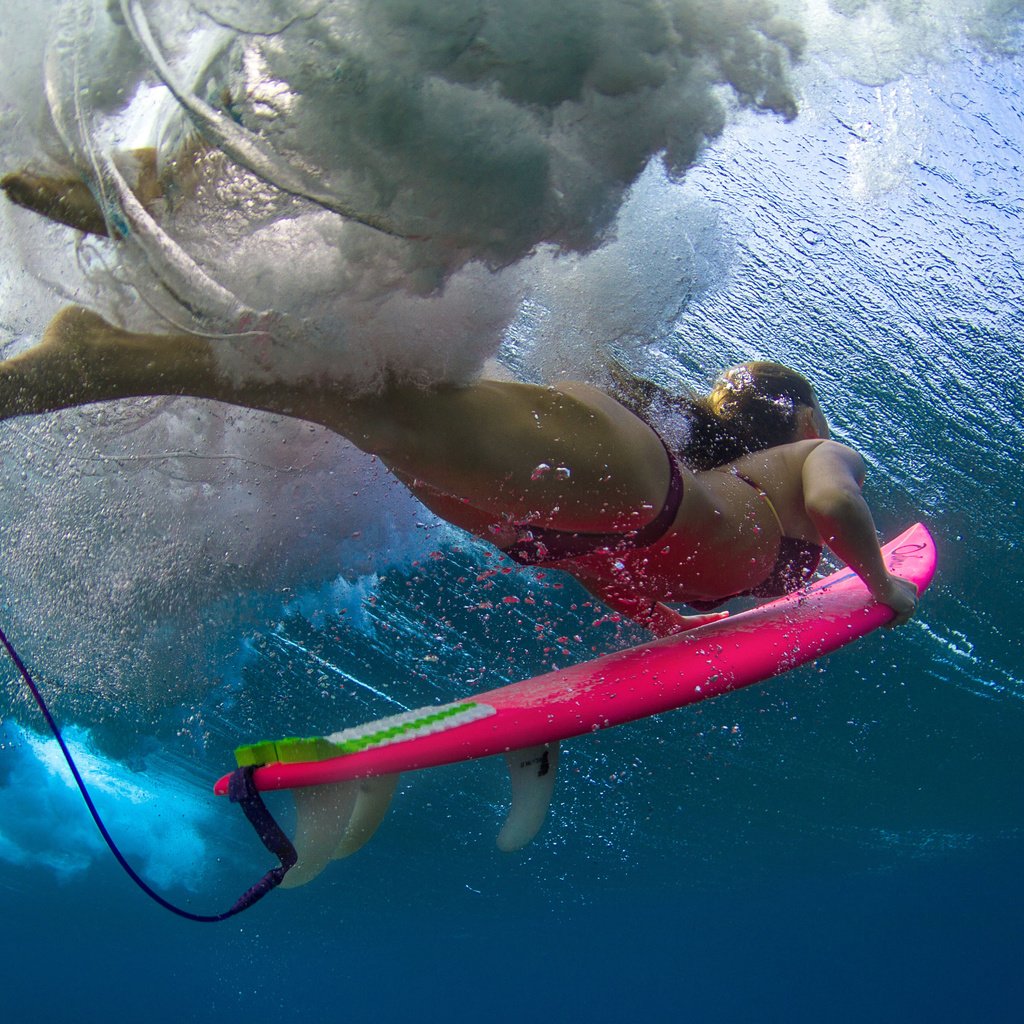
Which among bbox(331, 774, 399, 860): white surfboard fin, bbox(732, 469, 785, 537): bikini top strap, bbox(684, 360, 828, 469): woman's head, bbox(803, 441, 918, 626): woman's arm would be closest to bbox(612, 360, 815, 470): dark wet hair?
bbox(684, 360, 828, 469): woman's head

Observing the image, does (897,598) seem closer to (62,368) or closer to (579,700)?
(579,700)

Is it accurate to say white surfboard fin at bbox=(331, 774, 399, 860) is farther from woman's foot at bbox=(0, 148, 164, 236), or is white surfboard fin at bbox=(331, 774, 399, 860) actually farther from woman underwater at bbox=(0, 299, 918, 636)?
woman's foot at bbox=(0, 148, 164, 236)

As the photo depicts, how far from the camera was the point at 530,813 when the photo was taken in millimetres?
3352

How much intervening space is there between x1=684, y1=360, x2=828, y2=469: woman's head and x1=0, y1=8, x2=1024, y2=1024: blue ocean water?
0.80 metres

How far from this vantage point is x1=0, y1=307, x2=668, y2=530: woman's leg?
76.0 inches

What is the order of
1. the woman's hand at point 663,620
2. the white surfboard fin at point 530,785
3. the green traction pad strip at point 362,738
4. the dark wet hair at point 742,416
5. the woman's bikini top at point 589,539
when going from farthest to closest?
the woman's hand at point 663,620
the dark wet hair at point 742,416
the white surfboard fin at point 530,785
the green traction pad strip at point 362,738
the woman's bikini top at point 589,539

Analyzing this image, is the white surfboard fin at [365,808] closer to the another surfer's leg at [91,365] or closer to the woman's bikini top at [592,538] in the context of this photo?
the woman's bikini top at [592,538]

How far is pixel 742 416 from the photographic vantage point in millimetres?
3574

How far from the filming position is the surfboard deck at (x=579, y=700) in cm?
302

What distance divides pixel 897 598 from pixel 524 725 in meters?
1.90

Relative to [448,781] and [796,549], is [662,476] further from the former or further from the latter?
[448,781]

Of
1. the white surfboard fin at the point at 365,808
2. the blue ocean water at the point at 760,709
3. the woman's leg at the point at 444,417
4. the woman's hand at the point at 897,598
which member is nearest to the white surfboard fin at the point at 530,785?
the white surfboard fin at the point at 365,808

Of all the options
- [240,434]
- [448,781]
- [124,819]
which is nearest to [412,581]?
[240,434]

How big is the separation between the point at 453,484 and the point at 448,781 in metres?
18.4
